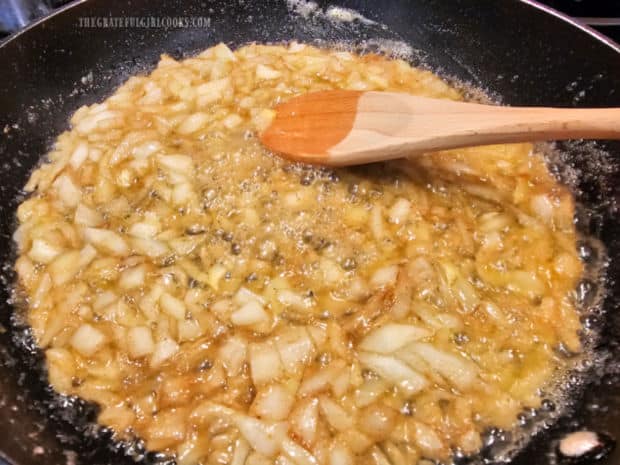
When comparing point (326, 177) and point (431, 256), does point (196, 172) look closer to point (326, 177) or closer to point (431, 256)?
point (326, 177)

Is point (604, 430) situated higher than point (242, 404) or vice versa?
point (242, 404)

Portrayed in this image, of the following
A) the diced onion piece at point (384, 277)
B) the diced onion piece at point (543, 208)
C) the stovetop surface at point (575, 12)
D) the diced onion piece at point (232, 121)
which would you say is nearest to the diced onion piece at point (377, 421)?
the diced onion piece at point (384, 277)

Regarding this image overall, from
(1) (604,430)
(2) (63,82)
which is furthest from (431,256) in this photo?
(2) (63,82)

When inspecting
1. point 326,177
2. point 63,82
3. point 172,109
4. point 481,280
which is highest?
point 63,82

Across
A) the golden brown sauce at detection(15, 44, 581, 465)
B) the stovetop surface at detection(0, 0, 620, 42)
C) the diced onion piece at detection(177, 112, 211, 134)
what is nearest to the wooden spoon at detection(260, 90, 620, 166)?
the golden brown sauce at detection(15, 44, 581, 465)

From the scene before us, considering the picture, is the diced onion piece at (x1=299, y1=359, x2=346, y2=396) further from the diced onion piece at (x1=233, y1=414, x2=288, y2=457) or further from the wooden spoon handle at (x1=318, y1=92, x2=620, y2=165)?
the wooden spoon handle at (x1=318, y1=92, x2=620, y2=165)

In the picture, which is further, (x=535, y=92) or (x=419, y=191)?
(x=535, y=92)

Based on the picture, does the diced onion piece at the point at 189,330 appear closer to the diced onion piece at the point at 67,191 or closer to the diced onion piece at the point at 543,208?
the diced onion piece at the point at 67,191
